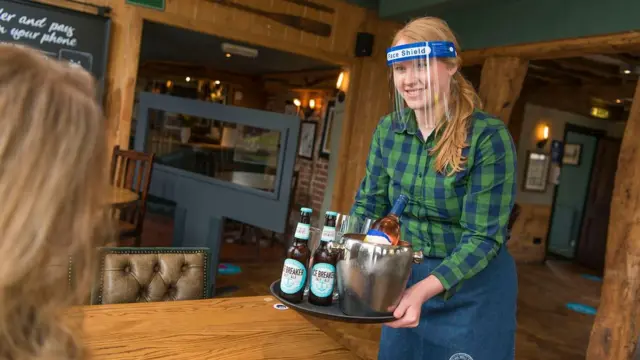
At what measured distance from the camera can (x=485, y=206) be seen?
129cm

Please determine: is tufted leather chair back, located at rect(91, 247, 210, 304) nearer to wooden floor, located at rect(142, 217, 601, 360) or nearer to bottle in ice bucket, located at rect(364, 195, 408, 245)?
bottle in ice bucket, located at rect(364, 195, 408, 245)

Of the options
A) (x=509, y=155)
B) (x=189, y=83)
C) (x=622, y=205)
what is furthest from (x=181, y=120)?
(x=189, y=83)

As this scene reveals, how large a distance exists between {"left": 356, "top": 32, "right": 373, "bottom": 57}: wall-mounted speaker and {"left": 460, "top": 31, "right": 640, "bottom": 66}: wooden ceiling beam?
842mm

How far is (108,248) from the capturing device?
158cm

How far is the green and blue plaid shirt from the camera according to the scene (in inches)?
50.7

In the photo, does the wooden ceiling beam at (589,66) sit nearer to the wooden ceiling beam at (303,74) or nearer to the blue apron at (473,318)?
the wooden ceiling beam at (303,74)

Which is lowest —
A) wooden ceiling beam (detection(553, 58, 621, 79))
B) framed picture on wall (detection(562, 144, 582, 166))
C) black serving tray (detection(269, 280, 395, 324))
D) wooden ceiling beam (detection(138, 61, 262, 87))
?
black serving tray (detection(269, 280, 395, 324))

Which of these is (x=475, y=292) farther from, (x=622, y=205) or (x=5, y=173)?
(x=622, y=205)

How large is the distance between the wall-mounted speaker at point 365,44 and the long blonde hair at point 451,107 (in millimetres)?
3134

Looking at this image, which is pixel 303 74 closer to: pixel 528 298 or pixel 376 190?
pixel 528 298

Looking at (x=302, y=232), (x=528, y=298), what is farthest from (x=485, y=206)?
(x=528, y=298)

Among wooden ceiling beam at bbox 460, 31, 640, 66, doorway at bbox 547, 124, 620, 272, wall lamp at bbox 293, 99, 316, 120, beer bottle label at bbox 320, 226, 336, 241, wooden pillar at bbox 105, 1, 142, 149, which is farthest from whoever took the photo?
doorway at bbox 547, 124, 620, 272

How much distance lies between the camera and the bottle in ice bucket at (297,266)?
119 centimetres

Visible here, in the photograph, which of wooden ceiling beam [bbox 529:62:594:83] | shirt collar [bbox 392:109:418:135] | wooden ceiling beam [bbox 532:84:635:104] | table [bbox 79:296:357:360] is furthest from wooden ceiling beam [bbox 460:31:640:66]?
wooden ceiling beam [bbox 532:84:635:104]
